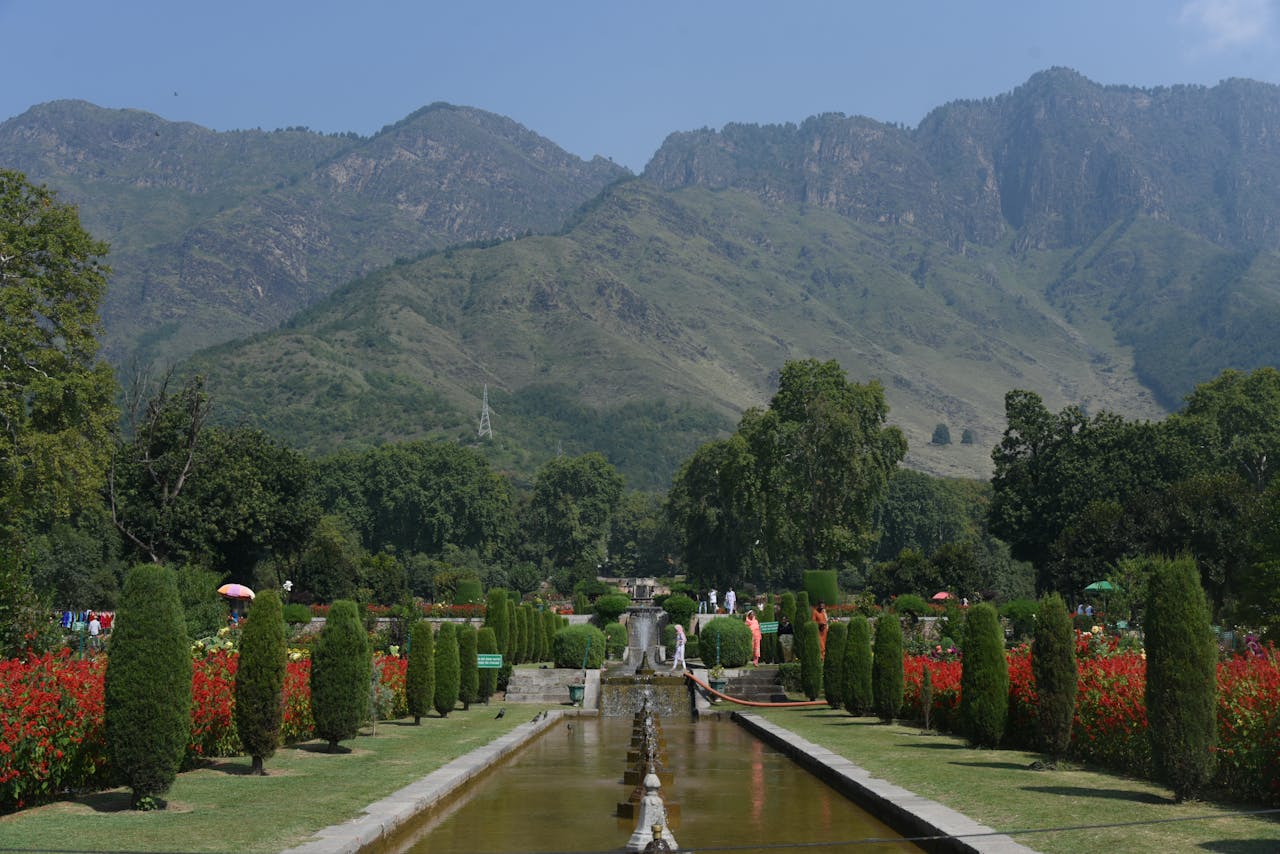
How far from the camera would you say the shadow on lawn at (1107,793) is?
42.6 feet

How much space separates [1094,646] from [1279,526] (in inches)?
836

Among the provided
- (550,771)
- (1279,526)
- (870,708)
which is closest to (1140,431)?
(1279,526)

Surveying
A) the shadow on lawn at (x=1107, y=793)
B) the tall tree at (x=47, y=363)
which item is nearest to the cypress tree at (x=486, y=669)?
the tall tree at (x=47, y=363)

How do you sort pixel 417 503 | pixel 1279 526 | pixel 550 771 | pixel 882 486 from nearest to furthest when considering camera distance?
pixel 550 771, pixel 1279 526, pixel 882 486, pixel 417 503

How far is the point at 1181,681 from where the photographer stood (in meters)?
12.8

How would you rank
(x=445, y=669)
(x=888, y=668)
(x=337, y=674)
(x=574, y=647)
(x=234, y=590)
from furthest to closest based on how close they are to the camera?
(x=234, y=590) → (x=574, y=647) → (x=445, y=669) → (x=888, y=668) → (x=337, y=674)

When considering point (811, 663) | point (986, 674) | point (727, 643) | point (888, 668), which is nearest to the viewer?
point (986, 674)

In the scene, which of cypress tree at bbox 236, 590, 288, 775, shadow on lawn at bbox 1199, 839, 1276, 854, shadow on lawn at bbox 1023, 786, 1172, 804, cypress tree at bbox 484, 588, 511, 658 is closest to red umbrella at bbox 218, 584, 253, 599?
cypress tree at bbox 484, 588, 511, 658

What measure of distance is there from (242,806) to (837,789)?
719cm

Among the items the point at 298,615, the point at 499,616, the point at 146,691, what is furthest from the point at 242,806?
the point at 298,615

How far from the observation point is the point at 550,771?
18844mm

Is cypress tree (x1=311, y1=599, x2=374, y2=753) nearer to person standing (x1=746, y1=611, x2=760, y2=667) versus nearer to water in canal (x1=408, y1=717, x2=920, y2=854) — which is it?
water in canal (x1=408, y1=717, x2=920, y2=854)

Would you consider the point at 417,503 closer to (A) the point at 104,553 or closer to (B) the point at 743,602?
(B) the point at 743,602

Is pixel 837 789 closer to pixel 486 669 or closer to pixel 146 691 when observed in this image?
pixel 146 691
